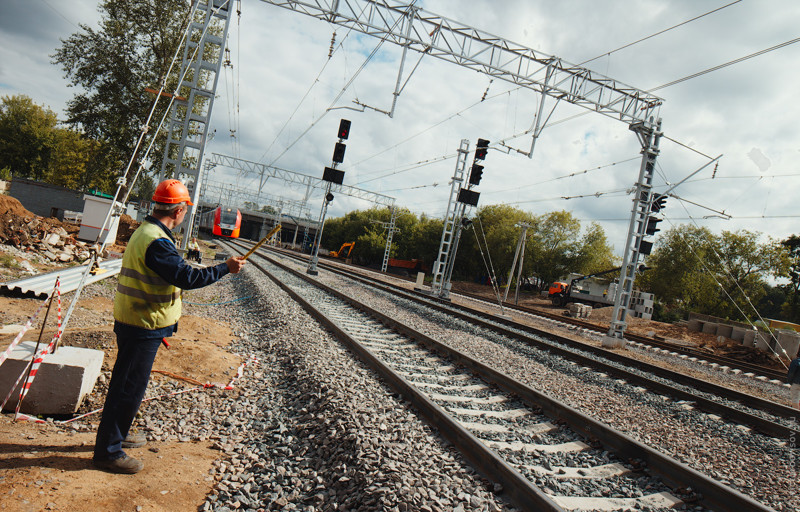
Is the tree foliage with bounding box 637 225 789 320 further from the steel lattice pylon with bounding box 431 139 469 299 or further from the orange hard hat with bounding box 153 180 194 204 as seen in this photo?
the orange hard hat with bounding box 153 180 194 204

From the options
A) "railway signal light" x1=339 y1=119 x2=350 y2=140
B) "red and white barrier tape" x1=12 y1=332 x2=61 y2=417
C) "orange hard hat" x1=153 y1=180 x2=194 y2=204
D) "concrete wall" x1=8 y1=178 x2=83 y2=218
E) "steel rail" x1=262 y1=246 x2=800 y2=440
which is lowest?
"red and white barrier tape" x1=12 y1=332 x2=61 y2=417

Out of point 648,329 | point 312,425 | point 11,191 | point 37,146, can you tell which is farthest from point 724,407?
point 37,146

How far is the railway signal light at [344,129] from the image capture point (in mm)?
20031

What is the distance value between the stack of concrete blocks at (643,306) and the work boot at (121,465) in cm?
3732

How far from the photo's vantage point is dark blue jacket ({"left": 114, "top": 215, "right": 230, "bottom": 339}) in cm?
317

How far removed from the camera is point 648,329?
1029 inches

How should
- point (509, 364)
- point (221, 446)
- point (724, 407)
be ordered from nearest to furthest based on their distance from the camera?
point (221, 446) < point (724, 407) < point (509, 364)

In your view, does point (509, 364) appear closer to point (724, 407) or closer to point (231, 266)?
point (724, 407)

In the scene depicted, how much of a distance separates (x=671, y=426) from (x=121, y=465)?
6.55m

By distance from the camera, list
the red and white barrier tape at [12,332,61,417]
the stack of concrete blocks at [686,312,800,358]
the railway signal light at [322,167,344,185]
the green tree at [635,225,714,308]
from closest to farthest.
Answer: the red and white barrier tape at [12,332,61,417]
the stack of concrete blocks at [686,312,800,358]
the railway signal light at [322,167,344,185]
the green tree at [635,225,714,308]

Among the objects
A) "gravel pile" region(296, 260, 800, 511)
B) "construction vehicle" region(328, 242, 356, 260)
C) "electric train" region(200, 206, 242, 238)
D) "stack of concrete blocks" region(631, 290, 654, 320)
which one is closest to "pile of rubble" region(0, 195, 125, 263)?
"gravel pile" region(296, 260, 800, 511)

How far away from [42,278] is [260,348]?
540cm

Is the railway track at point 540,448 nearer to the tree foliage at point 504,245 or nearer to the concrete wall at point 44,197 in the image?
the concrete wall at point 44,197

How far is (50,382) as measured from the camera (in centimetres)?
409
